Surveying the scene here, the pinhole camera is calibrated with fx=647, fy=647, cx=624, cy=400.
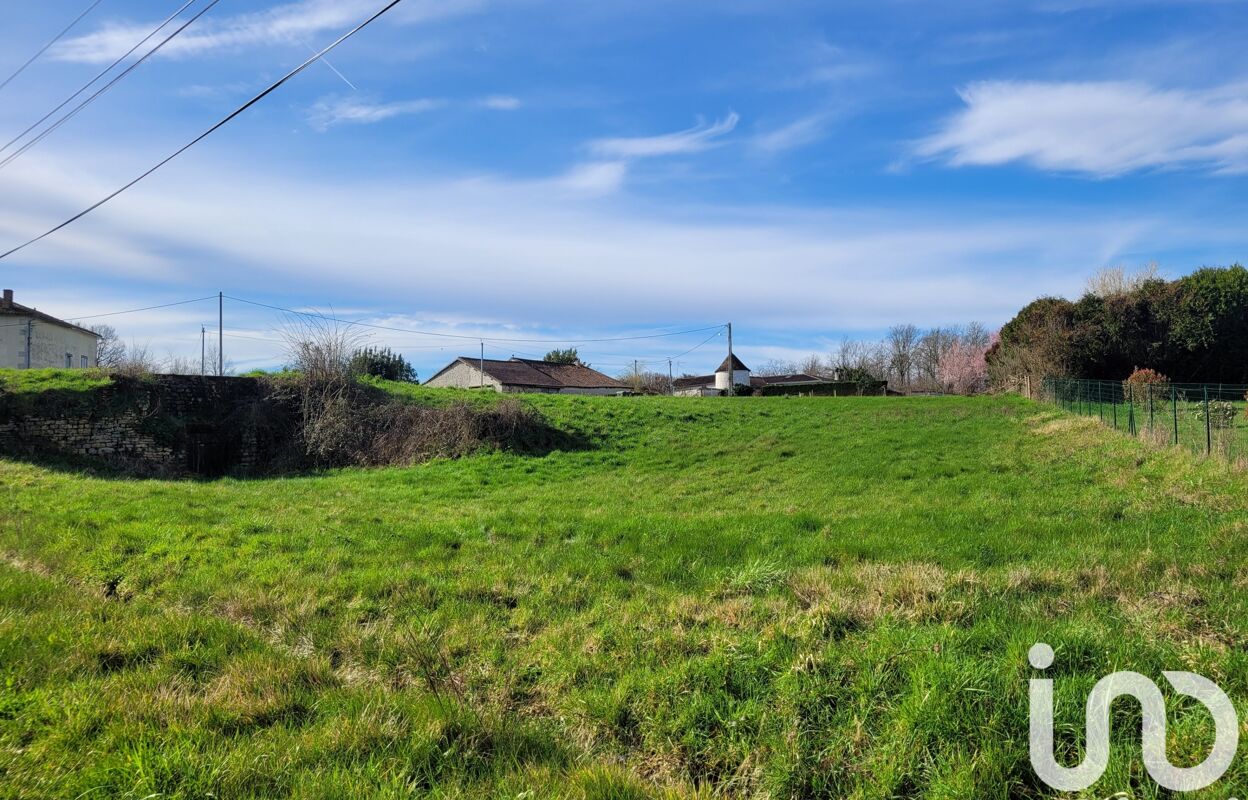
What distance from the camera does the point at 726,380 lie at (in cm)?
7225

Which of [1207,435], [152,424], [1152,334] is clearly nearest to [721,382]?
[1152,334]

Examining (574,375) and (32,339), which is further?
(574,375)

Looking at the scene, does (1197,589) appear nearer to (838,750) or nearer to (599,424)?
(838,750)

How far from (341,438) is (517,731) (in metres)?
22.4

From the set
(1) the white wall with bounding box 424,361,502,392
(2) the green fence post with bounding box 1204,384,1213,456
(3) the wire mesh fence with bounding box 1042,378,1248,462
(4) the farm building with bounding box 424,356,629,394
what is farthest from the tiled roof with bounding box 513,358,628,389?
(2) the green fence post with bounding box 1204,384,1213,456

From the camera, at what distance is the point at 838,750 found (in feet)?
11.1

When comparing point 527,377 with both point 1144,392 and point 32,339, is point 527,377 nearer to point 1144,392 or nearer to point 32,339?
point 32,339

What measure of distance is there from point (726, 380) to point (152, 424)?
56.9 meters

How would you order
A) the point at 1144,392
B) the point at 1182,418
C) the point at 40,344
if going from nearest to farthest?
the point at 1182,418
the point at 1144,392
the point at 40,344

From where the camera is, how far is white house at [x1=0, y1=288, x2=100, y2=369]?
4519 cm

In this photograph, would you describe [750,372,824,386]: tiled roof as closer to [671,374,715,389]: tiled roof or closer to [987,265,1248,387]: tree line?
[671,374,715,389]: tiled roof

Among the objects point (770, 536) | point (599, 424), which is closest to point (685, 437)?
point (599, 424)

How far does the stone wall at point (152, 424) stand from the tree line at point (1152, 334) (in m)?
40.4

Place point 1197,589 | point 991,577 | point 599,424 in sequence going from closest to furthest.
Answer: point 1197,589 → point 991,577 → point 599,424
